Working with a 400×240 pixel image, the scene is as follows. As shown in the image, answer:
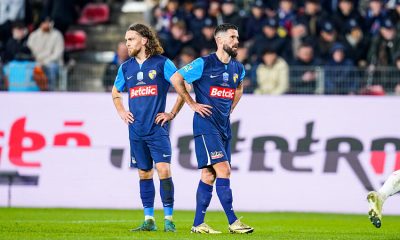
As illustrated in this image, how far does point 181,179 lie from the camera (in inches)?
749

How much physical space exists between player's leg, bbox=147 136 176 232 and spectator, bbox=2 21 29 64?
1017 cm

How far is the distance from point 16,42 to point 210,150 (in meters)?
11.8

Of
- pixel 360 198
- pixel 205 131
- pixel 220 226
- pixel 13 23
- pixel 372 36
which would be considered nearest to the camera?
pixel 205 131

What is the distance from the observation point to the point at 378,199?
1225 cm

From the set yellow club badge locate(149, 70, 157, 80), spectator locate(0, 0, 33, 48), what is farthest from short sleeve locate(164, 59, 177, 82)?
spectator locate(0, 0, 33, 48)

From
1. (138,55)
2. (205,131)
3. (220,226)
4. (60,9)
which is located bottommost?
(220,226)

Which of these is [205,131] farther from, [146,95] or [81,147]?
[81,147]

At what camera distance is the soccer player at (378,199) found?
478 inches

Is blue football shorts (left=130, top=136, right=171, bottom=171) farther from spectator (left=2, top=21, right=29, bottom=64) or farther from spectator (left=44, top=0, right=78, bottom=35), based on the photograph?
spectator (left=44, top=0, right=78, bottom=35)

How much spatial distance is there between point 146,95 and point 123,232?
1.72m

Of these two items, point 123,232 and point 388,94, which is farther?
point 388,94

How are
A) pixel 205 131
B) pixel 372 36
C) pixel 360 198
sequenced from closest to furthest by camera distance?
pixel 205 131 < pixel 360 198 < pixel 372 36

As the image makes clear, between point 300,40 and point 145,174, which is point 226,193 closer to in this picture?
point 145,174

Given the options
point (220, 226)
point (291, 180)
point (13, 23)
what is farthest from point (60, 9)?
point (220, 226)
